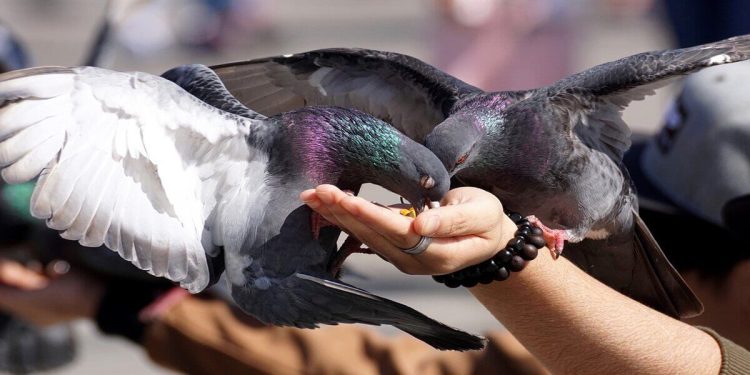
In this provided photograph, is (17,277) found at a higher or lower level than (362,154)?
lower

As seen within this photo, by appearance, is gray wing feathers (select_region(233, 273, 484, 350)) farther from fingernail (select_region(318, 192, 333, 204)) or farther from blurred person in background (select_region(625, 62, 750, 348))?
blurred person in background (select_region(625, 62, 750, 348))

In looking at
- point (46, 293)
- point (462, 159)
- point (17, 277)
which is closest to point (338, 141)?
point (462, 159)

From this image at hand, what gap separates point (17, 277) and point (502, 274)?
2050 millimetres

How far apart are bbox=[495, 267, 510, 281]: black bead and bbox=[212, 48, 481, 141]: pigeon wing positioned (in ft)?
2.22

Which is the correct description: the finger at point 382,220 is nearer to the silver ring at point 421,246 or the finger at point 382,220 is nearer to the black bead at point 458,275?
the silver ring at point 421,246

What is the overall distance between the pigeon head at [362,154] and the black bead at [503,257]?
6.2 inches

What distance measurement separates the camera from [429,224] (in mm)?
1786

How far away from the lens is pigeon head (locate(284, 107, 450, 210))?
2.03 m

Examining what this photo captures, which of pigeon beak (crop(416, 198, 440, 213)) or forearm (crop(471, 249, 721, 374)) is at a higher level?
pigeon beak (crop(416, 198, 440, 213))

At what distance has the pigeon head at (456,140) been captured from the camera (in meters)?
2.39

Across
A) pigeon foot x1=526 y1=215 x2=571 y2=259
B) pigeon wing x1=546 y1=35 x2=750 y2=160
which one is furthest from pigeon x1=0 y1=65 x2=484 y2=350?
pigeon wing x1=546 y1=35 x2=750 y2=160

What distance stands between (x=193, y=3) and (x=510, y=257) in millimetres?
10890

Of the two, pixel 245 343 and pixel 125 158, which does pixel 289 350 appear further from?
pixel 125 158

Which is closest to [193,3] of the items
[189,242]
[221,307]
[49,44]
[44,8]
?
[49,44]
